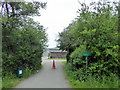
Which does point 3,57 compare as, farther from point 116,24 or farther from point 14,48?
point 116,24

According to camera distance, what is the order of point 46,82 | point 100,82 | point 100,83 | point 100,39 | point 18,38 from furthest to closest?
point 18,38 → point 46,82 → point 100,39 → point 100,82 → point 100,83

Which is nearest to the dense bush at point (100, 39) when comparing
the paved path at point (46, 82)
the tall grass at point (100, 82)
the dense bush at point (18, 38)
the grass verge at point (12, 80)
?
the tall grass at point (100, 82)

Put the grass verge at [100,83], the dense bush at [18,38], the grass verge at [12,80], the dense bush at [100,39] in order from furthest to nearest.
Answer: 1. the dense bush at [18,38]
2. the dense bush at [100,39]
3. the grass verge at [12,80]
4. the grass verge at [100,83]

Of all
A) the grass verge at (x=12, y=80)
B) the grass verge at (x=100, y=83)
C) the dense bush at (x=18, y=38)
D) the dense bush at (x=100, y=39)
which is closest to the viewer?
the grass verge at (x=100, y=83)

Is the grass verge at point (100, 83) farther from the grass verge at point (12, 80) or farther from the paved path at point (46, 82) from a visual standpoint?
the grass verge at point (12, 80)

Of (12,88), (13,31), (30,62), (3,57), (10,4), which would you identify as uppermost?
(10,4)

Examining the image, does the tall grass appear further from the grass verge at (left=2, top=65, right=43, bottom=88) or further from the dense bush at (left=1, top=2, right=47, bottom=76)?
the dense bush at (left=1, top=2, right=47, bottom=76)

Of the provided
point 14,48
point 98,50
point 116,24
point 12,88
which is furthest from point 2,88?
point 116,24

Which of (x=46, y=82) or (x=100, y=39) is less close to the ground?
(x=100, y=39)

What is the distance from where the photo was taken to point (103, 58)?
5.61 metres

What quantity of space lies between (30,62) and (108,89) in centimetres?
592

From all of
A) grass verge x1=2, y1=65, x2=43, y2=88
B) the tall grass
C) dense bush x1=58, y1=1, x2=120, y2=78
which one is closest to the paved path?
grass verge x1=2, y1=65, x2=43, y2=88

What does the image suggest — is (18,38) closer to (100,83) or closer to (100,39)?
(100,39)

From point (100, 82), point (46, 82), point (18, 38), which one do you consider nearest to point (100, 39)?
point (100, 82)
